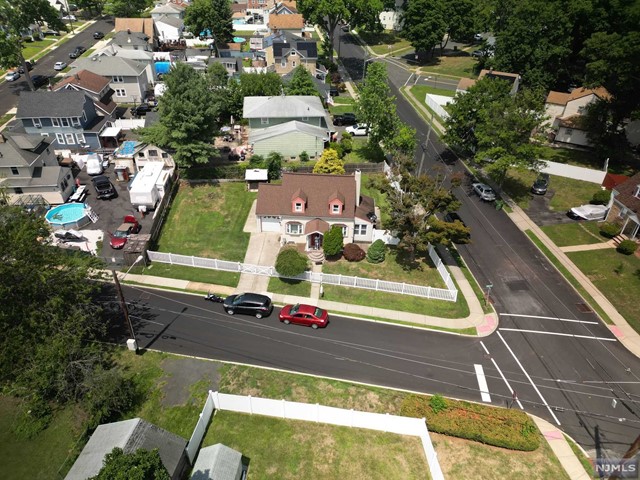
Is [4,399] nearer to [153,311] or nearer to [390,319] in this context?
[153,311]

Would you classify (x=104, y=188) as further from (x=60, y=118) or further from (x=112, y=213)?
(x=60, y=118)

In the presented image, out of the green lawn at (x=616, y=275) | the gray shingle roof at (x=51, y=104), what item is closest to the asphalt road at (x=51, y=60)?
the gray shingle roof at (x=51, y=104)

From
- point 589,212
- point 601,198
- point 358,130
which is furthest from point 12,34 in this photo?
point 601,198

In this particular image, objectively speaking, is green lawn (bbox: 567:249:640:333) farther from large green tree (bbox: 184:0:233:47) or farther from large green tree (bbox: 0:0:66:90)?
large green tree (bbox: 184:0:233:47)

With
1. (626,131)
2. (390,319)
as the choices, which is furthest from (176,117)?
(626,131)

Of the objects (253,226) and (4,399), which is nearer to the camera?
(4,399)

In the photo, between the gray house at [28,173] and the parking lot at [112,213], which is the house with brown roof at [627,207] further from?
the gray house at [28,173]
